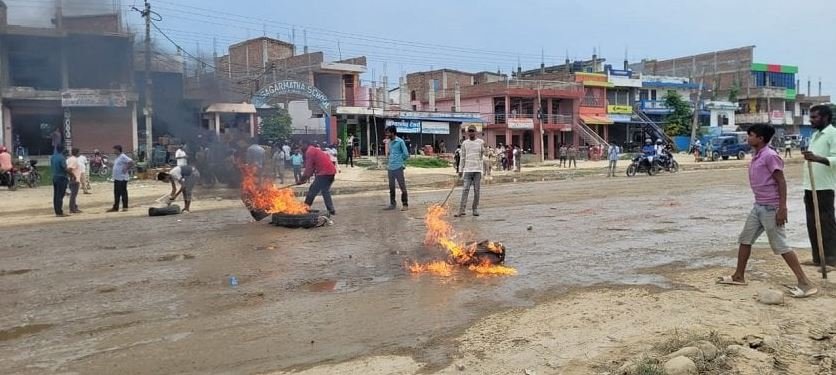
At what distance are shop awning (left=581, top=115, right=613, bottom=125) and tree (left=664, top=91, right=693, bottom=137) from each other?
7032 mm

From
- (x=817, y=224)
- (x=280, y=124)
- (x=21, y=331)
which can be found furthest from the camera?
(x=280, y=124)

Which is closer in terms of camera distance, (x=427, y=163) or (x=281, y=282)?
(x=281, y=282)

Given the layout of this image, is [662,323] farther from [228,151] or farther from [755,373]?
[228,151]

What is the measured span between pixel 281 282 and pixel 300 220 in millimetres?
4030

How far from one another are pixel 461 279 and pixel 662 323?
2.33m

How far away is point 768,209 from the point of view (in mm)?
5832

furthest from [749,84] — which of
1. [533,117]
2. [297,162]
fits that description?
[297,162]

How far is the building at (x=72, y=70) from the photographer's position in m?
9.97

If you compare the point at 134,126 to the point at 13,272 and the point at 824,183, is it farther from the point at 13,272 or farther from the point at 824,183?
the point at 824,183

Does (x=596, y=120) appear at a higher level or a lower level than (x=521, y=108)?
lower

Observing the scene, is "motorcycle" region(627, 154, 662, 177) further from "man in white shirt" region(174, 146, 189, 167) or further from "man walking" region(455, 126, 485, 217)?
"man in white shirt" region(174, 146, 189, 167)

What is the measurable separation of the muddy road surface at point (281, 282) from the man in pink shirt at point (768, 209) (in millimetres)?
978

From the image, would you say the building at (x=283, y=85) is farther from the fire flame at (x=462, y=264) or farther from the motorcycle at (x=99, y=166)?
the fire flame at (x=462, y=264)

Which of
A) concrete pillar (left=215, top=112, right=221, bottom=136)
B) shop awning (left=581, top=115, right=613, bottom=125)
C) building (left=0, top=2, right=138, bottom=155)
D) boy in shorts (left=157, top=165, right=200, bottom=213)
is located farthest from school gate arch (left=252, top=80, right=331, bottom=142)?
shop awning (left=581, top=115, right=613, bottom=125)
